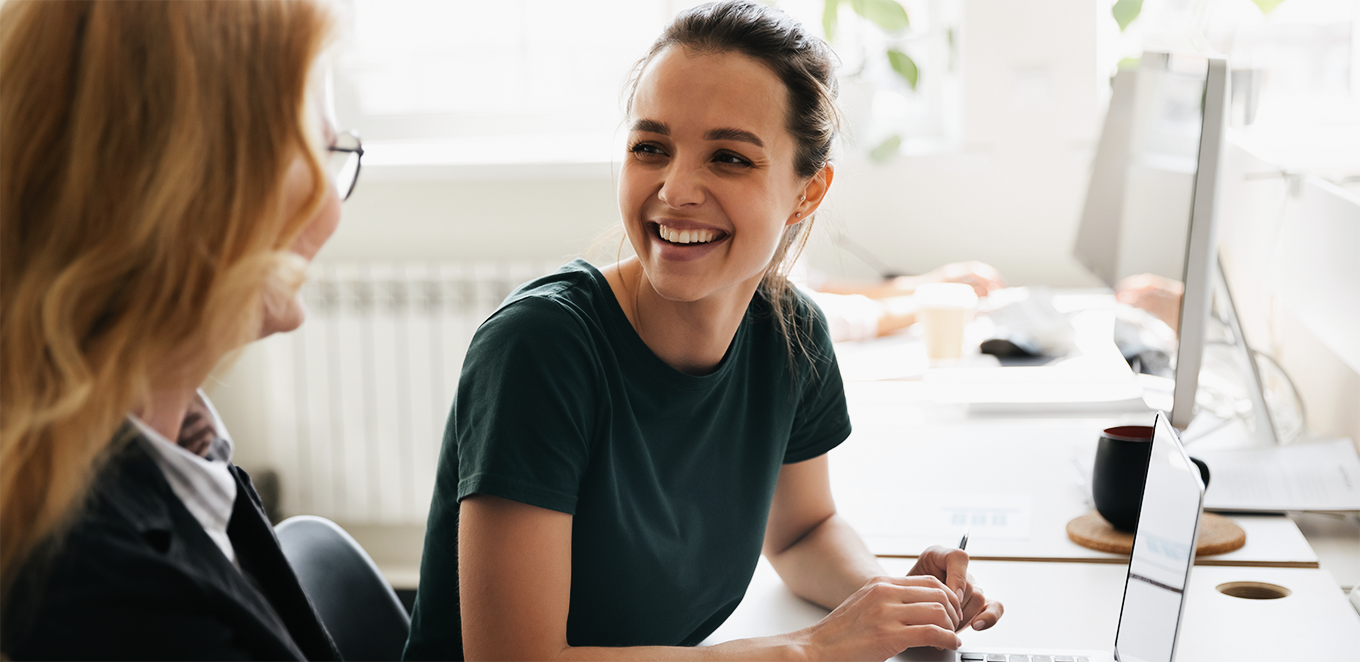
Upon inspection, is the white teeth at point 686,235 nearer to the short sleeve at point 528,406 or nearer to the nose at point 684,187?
the nose at point 684,187

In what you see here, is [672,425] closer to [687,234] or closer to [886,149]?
[687,234]

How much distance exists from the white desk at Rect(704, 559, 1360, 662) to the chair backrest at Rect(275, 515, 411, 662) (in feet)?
1.06

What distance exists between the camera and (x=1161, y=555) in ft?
2.85

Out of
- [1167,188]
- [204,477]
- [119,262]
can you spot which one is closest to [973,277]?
[1167,188]

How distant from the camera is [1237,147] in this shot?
185 cm

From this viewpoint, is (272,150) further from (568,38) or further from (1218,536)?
(568,38)

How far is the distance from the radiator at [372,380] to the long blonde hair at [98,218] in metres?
2.06

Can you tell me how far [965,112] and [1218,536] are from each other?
5.21 feet

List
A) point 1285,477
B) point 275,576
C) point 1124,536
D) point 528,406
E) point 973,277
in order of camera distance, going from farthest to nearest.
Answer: point 973,277, point 1285,477, point 1124,536, point 528,406, point 275,576

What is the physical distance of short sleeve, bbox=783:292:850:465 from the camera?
49.3 inches

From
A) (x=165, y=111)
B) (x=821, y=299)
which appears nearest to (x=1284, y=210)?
(x=821, y=299)

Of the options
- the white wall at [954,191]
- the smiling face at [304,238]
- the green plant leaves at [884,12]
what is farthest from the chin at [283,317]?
the green plant leaves at [884,12]

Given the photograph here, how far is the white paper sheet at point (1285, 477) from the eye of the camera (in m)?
1.34

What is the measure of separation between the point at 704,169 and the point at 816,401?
324 mm
